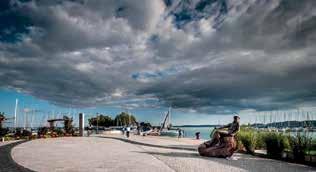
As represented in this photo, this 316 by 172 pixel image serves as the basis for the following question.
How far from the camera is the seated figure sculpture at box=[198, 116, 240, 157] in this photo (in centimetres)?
1348

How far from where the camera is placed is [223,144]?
1365 centimetres

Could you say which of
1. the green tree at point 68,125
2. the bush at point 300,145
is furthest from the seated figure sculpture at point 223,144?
the green tree at point 68,125

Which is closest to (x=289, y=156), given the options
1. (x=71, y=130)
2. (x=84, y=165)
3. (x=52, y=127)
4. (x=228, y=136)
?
(x=228, y=136)

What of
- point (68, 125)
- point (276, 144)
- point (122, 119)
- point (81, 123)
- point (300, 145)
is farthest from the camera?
point (122, 119)

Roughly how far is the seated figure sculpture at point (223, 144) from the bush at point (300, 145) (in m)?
2.51

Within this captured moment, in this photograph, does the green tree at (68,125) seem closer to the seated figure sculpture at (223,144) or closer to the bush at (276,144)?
the seated figure sculpture at (223,144)

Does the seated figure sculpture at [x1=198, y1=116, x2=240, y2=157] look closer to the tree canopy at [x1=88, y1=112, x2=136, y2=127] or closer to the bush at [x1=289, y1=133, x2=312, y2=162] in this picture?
the bush at [x1=289, y1=133, x2=312, y2=162]

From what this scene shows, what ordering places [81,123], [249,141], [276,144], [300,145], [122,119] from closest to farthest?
[300,145], [276,144], [249,141], [81,123], [122,119]

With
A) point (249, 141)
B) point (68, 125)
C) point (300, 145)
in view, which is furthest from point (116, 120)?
point (300, 145)

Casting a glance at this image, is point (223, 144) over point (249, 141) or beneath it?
over

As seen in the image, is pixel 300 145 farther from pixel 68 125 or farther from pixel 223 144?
pixel 68 125

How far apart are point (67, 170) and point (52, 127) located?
36567 millimetres

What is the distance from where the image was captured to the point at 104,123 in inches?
4099

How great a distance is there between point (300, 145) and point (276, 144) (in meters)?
1.64
